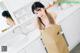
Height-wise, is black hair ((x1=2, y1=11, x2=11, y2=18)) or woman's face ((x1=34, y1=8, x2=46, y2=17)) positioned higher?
black hair ((x1=2, y1=11, x2=11, y2=18))

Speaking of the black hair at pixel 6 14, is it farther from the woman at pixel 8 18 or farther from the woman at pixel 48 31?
the woman at pixel 48 31

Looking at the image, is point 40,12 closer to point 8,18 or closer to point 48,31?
point 48,31

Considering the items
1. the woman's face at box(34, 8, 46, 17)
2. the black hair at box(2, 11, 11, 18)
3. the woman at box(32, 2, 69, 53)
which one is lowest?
the woman at box(32, 2, 69, 53)

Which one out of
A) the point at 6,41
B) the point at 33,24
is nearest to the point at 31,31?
the point at 33,24

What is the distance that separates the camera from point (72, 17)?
2.47m

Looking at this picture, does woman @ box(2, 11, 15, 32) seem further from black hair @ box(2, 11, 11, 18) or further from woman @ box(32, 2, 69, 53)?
woman @ box(32, 2, 69, 53)

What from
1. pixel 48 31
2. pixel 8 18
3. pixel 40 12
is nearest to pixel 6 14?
pixel 8 18

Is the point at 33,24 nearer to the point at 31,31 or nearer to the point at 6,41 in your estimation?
the point at 31,31

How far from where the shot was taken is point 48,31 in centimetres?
200

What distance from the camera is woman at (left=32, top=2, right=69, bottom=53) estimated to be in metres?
1.99

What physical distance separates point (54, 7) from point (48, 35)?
2.02ft

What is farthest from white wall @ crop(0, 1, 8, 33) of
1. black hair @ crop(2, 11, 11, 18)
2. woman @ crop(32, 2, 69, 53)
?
woman @ crop(32, 2, 69, 53)

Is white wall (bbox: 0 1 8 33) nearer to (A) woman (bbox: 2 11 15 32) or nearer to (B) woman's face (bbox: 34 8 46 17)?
(A) woman (bbox: 2 11 15 32)

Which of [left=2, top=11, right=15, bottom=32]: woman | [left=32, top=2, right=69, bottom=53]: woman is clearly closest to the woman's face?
[left=32, top=2, right=69, bottom=53]: woman
